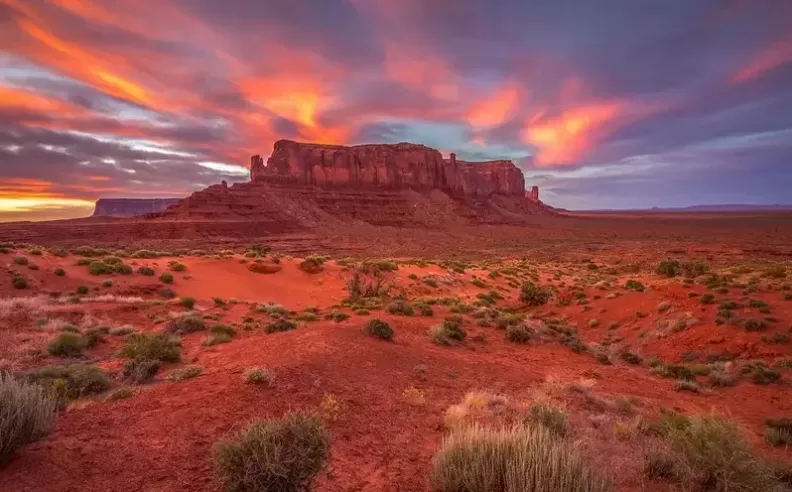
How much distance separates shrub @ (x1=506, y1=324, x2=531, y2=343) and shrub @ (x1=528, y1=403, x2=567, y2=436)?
26.3 feet

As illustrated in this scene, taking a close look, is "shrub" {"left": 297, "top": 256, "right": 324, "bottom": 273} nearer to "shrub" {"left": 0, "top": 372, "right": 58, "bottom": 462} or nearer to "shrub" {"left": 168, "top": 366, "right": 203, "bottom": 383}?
"shrub" {"left": 168, "top": 366, "right": 203, "bottom": 383}

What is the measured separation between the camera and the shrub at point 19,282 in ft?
58.4

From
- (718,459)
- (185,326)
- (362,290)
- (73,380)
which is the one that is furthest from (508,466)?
(362,290)

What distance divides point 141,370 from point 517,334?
10750 millimetres

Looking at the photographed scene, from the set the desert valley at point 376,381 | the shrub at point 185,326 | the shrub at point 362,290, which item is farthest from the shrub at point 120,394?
the shrub at point 362,290

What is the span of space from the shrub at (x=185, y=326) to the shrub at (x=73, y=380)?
191 inches

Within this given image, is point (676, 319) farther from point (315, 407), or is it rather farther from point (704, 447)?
point (315, 407)

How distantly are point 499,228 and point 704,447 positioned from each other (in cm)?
10845

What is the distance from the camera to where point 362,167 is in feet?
450

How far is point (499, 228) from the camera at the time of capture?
4355 inches

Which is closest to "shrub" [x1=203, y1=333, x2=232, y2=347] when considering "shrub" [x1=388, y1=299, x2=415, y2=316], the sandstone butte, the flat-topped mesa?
"shrub" [x1=388, y1=299, x2=415, y2=316]

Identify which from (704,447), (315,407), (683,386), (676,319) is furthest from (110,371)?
(676,319)

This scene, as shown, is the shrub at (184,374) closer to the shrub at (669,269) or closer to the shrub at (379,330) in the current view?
the shrub at (379,330)

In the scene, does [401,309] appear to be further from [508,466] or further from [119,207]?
[119,207]
